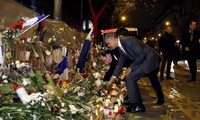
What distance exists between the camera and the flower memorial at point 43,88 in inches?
146

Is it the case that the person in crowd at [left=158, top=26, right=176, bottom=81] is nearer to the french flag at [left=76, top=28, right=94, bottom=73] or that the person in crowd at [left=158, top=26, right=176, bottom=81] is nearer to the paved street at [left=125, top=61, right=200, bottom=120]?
the paved street at [left=125, top=61, right=200, bottom=120]

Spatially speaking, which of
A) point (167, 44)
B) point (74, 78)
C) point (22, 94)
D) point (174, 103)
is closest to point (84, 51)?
point (74, 78)

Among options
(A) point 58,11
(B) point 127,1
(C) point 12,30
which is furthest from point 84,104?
(B) point 127,1

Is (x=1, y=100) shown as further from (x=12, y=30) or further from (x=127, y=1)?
(x=127, y=1)

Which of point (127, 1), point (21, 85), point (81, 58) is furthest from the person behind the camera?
point (127, 1)

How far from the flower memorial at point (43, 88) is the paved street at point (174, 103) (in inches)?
35.1

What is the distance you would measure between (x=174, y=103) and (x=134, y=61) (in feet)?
6.30

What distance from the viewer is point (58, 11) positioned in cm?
1257

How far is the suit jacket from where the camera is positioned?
667cm

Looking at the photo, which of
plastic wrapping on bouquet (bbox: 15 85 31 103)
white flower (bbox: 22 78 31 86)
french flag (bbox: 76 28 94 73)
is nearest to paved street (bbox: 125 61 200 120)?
french flag (bbox: 76 28 94 73)

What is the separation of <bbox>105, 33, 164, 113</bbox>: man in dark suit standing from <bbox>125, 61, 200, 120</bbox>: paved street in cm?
35

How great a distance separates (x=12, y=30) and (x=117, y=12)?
20813mm

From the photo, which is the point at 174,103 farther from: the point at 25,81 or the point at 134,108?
the point at 25,81

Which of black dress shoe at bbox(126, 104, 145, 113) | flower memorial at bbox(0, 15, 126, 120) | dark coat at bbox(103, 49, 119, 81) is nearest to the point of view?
flower memorial at bbox(0, 15, 126, 120)
